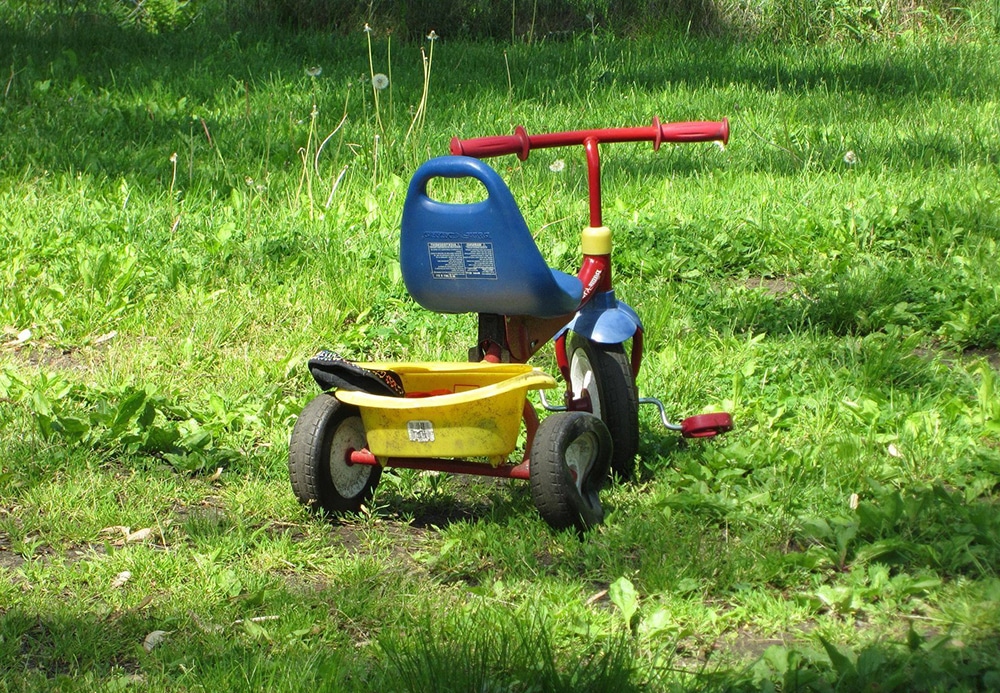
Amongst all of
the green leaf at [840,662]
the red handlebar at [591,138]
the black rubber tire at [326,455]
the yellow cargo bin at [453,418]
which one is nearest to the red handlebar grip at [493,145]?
the red handlebar at [591,138]

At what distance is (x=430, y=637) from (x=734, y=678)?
646 millimetres

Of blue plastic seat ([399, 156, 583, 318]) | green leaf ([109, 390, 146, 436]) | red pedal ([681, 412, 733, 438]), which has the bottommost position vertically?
red pedal ([681, 412, 733, 438])

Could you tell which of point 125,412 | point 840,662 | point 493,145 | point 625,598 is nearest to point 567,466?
point 625,598

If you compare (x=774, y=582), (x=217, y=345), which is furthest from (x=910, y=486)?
(x=217, y=345)

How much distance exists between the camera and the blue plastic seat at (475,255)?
308cm

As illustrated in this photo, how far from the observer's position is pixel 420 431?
3.07m

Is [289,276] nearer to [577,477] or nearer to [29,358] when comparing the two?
[29,358]

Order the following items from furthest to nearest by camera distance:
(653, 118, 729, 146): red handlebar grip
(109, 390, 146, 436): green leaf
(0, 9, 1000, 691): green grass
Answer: (109, 390, 146, 436): green leaf < (653, 118, 729, 146): red handlebar grip < (0, 9, 1000, 691): green grass

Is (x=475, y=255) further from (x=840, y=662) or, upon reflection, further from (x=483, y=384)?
(x=840, y=662)

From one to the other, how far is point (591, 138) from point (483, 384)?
88 cm

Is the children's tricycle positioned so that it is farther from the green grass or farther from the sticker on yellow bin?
the green grass

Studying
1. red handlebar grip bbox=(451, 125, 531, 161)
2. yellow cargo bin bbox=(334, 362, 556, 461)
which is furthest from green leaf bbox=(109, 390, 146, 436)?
red handlebar grip bbox=(451, 125, 531, 161)

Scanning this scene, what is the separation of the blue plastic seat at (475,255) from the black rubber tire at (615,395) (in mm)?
276

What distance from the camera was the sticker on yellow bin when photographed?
306 cm
